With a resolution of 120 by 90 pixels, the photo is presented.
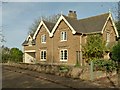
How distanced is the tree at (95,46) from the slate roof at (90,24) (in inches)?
95.5

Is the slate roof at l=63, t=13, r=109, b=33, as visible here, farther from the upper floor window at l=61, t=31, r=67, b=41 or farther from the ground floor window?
the ground floor window

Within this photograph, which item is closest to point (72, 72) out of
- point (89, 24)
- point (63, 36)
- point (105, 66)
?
point (105, 66)

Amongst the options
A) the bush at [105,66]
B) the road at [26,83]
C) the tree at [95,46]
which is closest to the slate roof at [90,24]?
the tree at [95,46]

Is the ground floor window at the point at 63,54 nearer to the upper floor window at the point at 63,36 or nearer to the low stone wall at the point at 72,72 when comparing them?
the upper floor window at the point at 63,36

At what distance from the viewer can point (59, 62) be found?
124 feet

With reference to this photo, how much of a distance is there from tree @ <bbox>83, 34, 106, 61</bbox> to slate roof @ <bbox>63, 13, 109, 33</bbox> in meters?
2.43

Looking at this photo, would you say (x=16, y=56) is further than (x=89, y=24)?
Yes

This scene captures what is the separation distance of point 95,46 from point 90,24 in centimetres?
709

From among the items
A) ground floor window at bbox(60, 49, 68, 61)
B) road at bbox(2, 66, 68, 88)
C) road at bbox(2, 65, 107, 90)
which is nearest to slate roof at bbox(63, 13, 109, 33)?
ground floor window at bbox(60, 49, 68, 61)

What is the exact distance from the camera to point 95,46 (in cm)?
3275

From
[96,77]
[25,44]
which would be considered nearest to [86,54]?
[96,77]

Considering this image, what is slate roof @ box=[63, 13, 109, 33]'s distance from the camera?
36403mm

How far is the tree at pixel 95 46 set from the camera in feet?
108

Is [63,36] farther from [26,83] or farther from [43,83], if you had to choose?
[26,83]
